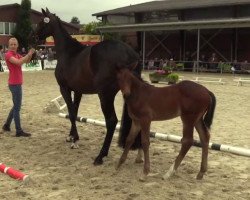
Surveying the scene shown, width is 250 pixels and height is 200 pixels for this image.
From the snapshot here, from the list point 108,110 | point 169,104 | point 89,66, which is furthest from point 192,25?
point 169,104

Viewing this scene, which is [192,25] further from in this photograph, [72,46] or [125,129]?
[125,129]

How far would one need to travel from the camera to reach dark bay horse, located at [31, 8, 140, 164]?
618cm

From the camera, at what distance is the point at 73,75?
6.96 metres

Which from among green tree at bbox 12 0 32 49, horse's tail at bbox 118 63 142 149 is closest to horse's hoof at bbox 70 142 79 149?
horse's tail at bbox 118 63 142 149

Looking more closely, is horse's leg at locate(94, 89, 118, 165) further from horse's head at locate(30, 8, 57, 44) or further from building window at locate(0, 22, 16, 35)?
building window at locate(0, 22, 16, 35)

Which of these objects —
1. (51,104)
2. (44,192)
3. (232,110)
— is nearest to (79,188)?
(44,192)

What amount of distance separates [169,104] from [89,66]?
173cm

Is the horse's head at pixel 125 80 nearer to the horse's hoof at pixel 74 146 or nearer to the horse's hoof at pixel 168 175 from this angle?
the horse's hoof at pixel 168 175

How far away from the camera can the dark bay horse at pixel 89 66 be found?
6.18 meters

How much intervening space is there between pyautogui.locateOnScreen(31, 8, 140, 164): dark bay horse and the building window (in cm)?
5182

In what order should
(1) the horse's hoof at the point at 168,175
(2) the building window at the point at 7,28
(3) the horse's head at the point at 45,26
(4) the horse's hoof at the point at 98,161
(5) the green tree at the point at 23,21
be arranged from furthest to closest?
(2) the building window at the point at 7,28, (5) the green tree at the point at 23,21, (3) the horse's head at the point at 45,26, (4) the horse's hoof at the point at 98,161, (1) the horse's hoof at the point at 168,175

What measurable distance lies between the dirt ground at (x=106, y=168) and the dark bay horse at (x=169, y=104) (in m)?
0.37

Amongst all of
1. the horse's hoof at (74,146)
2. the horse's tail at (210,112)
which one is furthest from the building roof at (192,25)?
the horse's tail at (210,112)

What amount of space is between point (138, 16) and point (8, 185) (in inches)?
1456
